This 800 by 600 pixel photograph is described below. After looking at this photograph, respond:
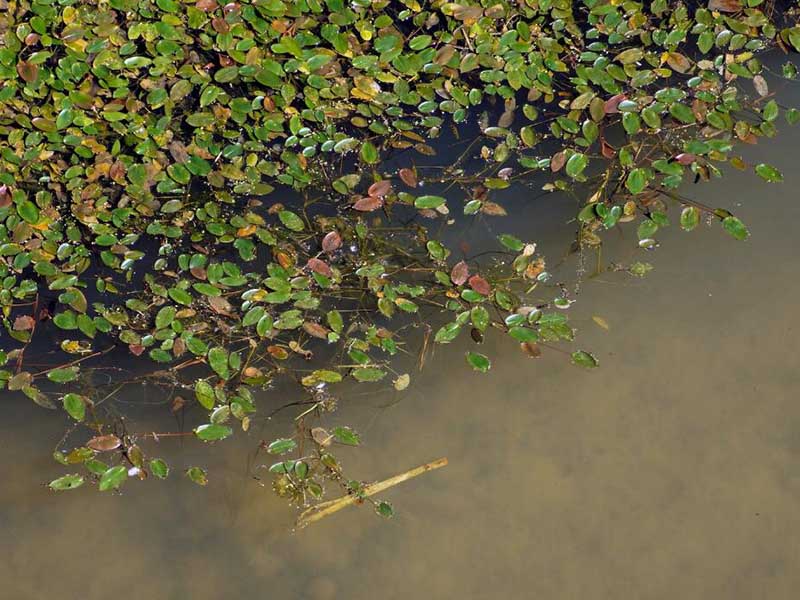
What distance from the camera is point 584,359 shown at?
1940mm

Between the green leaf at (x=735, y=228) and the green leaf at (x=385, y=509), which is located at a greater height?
the green leaf at (x=735, y=228)

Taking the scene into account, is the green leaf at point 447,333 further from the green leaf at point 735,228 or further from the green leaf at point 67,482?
the green leaf at point 67,482

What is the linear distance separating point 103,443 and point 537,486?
3.64 feet

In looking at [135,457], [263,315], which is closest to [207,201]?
[263,315]

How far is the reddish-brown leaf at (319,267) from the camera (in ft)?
6.63

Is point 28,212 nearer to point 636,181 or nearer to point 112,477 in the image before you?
point 112,477

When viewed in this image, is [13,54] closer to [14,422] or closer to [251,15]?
[251,15]

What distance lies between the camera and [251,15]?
229cm

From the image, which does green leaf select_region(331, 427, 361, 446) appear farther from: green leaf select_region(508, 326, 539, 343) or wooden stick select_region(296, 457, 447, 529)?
green leaf select_region(508, 326, 539, 343)

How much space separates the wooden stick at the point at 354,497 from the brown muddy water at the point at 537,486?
0.07ft

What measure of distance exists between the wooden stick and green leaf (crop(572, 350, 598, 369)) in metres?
0.43

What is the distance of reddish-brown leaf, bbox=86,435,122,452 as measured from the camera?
1912 mm

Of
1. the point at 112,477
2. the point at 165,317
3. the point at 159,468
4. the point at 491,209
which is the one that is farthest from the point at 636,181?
the point at 112,477

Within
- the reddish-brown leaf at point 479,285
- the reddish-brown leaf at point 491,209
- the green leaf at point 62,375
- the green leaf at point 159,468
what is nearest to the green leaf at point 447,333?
the reddish-brown leaf at point 479,285
